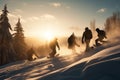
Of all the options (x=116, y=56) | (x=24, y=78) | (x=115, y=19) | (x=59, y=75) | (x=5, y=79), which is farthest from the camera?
(x=115, y=19)

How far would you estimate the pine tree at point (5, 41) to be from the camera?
4172 cm

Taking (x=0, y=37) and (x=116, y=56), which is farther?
(x=0, y=37)

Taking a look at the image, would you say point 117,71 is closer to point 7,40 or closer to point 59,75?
point 59,75

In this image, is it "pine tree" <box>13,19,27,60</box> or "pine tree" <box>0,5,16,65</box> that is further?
"pine tree" <box>13,19,27,60</box>

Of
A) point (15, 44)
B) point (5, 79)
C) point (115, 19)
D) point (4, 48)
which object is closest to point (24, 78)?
point (5, 79)

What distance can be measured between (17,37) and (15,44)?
1480 millimetres

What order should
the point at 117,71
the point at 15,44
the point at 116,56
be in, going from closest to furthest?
the point at 117,71 < the point at 116,56 < the point at 15,44

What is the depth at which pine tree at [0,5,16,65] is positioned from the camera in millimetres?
41719

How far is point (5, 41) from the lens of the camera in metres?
42.0

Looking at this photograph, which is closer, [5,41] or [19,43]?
[5,41]

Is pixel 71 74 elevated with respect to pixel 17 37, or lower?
lower

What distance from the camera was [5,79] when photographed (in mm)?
16125

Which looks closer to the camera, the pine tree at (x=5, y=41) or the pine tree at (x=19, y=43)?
the pine tree at (x=5, y=41)

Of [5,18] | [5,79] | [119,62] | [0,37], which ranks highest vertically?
[5,18]
